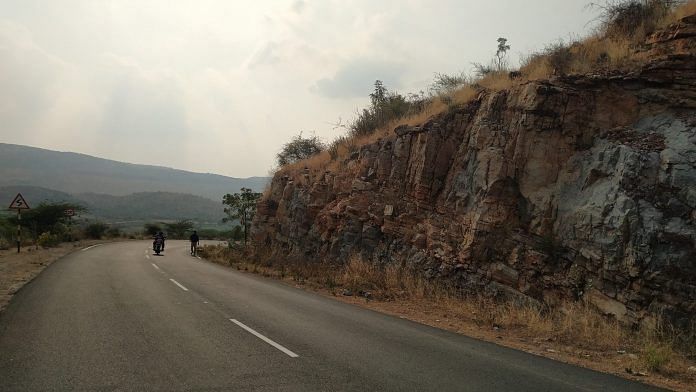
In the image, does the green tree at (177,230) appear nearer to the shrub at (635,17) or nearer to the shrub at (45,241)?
the shrub at (45,241)

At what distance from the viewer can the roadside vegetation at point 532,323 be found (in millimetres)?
7820

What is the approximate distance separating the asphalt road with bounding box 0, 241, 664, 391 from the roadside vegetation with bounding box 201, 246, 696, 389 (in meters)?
1.07

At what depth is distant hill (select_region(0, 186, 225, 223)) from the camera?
128m

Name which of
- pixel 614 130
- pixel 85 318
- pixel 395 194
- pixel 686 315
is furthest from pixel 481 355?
pixel 395 194

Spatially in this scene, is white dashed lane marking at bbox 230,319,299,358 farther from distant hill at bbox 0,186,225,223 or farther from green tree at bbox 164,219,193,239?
distant hill at bbox 0,186,225,223

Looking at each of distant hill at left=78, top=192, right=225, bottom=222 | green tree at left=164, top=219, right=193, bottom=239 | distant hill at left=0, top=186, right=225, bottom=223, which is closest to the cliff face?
green tree at left=164, top=219, right=193, bottom=239

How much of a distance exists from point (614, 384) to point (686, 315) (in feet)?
14.9

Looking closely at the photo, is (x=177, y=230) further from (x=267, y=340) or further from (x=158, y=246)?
(x=267, y=340)

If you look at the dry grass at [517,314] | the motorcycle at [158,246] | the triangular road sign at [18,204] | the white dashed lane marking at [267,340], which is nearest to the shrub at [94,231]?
the motorcycle at [158,246]

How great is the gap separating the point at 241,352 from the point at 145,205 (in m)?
152

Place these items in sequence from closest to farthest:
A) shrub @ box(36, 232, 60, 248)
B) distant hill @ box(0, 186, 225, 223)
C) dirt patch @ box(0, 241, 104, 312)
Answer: dirt patch @ box(0, 241, 104, 312) < shrub @ box(36, 232, 60, 248) < distant hill @ box(0, 186, 225, 223)

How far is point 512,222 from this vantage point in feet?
44.2

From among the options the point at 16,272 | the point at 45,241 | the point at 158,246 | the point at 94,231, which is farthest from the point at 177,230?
the point at 16,272

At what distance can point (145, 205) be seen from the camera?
482 ft
